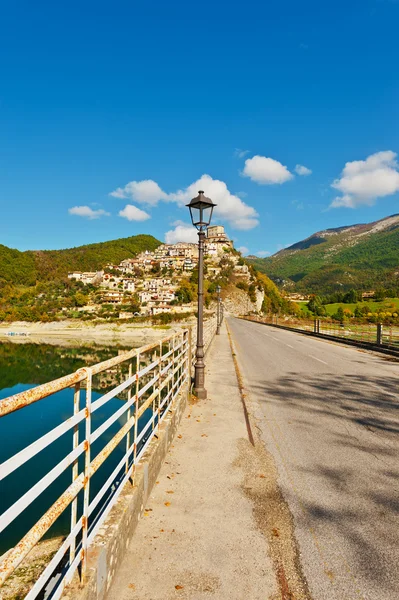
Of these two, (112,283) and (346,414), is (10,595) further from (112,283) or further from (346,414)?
(112,283)

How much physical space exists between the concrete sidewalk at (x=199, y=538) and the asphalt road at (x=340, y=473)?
20.9 inches

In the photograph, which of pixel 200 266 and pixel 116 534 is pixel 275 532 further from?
pixel 200 266

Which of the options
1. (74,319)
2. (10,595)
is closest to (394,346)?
(10,595)

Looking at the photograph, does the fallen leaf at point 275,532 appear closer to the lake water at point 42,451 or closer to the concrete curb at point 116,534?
the concrete curb at point 116,534

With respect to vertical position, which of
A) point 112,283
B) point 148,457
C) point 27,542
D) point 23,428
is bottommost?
point 23,428

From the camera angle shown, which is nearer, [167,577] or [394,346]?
[167,577]

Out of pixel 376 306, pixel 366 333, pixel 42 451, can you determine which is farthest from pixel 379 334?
pixel 376 306

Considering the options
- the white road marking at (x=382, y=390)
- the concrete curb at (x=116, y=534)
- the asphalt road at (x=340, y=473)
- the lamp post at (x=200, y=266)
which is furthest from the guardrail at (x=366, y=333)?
the concrete curb at (x=116, y=534)

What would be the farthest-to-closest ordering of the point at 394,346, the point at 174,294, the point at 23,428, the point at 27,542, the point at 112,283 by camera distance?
the point at 112,283 < the point at 174,294 < the point at 23,428 < the point at 394,346 < the point at 27,542

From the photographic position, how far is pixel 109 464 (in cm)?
1463

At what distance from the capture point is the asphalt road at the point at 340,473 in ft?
10.1

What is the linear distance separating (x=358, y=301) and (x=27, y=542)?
12296 centimetres

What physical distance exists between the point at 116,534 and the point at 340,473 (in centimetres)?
349

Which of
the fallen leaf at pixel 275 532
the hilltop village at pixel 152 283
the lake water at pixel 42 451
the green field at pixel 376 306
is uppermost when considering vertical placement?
the hilltop village at pixel 152 283
